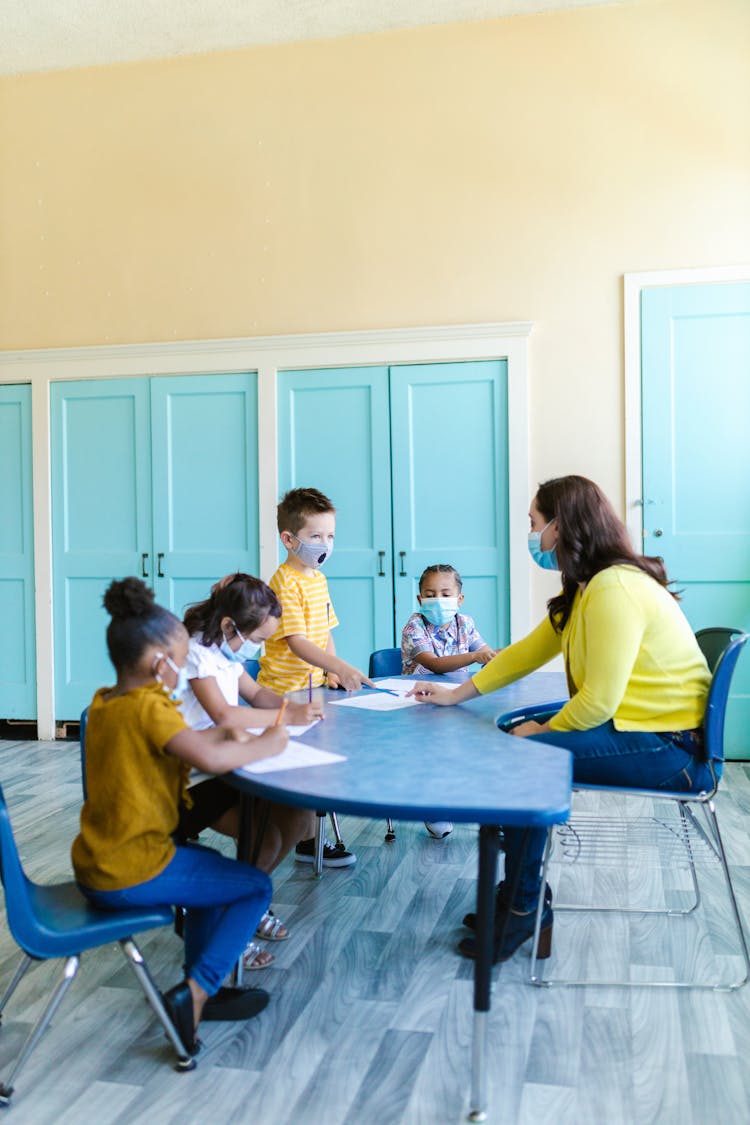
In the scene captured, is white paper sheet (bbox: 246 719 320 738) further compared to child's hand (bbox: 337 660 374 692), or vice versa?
child's hand (bbox: 337 660 374 692)

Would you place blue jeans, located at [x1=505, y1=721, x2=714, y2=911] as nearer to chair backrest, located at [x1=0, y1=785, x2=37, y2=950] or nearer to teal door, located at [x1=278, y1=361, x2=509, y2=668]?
chair backrest, located at [x1=0, y1=785, x2=37, y2=950]

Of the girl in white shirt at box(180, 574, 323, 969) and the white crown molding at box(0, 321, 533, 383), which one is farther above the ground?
the white crown molding at box(0, 321, 533, 383)

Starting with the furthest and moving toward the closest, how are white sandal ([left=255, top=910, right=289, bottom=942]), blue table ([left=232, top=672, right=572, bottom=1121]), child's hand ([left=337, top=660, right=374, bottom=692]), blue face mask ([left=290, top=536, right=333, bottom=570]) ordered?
blue face mask ([left=290, top=536, right=333, bottom=570]) < child's hand ([left=337, top=660, right=374, bottom=692]) < white sandal ([left=255, top=910, right=289, bottom=942]) < blue table ([left=232, top=672, right=572, bottom=1121])

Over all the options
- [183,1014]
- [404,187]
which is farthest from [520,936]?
[404,187]

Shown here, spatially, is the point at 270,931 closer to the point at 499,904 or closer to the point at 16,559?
the point at 499,904

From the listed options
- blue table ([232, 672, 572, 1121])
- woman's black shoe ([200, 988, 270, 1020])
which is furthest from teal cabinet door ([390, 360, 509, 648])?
woman's black shoe ([200, 988, 270, 1020])

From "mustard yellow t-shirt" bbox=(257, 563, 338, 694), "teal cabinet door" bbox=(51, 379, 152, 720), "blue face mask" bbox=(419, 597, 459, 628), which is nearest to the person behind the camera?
"mustard yellow t-shirt" bbox=(257, 563, 338, 694)

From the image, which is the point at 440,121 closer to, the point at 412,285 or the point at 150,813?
the point at 412,285

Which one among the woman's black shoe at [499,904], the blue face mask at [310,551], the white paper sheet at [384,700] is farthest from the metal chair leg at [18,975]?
the blue face mask at [310,551]

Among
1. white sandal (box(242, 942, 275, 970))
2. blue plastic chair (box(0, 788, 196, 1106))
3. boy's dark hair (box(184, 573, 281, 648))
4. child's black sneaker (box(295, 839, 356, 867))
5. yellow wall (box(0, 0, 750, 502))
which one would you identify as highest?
yellow wall (box(0, 0, 750, 502))

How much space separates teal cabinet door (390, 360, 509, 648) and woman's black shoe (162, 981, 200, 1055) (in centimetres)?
316

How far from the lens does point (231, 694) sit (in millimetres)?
2562

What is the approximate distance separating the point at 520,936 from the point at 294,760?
3.02 ft

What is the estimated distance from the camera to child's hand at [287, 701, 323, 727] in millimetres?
2398
